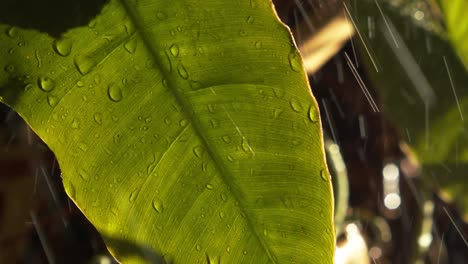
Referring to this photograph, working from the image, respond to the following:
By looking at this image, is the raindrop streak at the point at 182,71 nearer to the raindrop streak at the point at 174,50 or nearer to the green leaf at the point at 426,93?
the raindrop streak at the point at 174,50

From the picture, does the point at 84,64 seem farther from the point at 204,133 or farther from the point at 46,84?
the point at 204,133

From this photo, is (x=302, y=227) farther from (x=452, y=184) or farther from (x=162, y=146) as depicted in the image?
(x=452, y=184)

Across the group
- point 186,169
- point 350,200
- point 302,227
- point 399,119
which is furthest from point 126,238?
point 350,200

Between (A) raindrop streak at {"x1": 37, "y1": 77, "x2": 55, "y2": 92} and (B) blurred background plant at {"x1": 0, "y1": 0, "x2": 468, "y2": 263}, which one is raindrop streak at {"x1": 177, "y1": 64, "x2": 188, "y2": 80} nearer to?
(A) raindrop streak at {"x1": 37, "y1": 77, "x2": 55, "y2": 92}

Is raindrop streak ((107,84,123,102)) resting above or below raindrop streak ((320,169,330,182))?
above

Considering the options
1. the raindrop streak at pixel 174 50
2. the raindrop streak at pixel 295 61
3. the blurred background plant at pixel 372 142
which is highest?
the raindrop streak at pixel 174 50

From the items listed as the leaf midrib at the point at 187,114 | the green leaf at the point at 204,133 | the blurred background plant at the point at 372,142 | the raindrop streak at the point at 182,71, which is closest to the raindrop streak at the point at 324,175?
the green leaf at the point at 204,133

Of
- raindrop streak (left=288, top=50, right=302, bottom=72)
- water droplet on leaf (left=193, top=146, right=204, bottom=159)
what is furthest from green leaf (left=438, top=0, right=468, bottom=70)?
water droplet on leaf (left=193, top=146, right=204, bottom=159)
